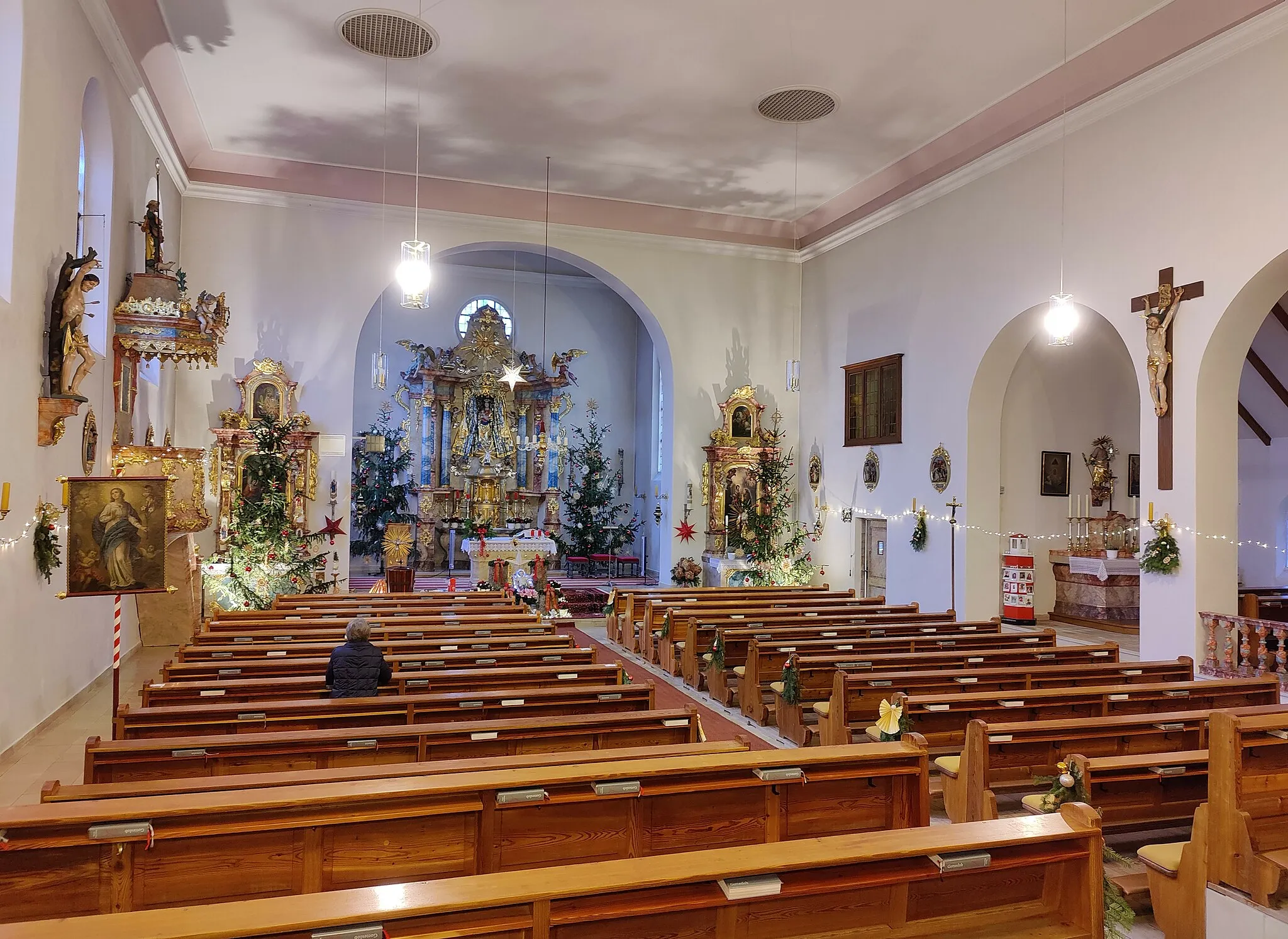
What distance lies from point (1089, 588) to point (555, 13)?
1027 cm

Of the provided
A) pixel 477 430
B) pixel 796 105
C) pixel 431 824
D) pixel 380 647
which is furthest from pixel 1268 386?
pixel 431 824

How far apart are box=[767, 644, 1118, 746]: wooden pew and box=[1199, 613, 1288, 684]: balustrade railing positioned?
67.8 inches

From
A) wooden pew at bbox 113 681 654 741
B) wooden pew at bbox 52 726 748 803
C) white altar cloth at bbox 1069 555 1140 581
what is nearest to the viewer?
wooden pew at bbox 52 726 748 803

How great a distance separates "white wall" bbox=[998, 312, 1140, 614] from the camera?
1281 cm

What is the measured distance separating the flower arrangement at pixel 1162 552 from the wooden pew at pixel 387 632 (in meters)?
5.87

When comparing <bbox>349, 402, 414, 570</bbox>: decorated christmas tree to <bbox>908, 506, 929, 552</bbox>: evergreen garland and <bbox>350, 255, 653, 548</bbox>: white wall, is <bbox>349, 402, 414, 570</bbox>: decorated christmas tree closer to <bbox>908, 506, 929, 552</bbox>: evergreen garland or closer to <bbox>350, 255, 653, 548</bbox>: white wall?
<bbox>350, 255, 653, 548</bbox>: white wall

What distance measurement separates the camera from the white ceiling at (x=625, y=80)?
345 inches

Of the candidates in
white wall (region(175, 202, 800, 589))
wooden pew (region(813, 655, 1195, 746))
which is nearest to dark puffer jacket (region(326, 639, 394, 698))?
wooden pew (region(813, 655, 1195, 746))

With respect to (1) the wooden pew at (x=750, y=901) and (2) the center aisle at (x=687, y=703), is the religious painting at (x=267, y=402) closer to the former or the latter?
(2) the center aisle at (x=687, y=703)

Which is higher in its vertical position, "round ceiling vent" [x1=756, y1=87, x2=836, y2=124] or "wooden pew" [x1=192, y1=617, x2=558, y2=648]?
"round ceiling vent" [x1=756, y1=87, x2=836, y2=124]

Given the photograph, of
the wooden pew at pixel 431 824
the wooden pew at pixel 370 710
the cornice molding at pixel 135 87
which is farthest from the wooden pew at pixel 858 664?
the cornice molding at pixel 135 87

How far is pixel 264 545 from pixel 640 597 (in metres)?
4.61

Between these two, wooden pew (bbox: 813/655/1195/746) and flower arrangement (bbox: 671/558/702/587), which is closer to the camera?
wooden pew (bbox: 813/655/1195/746)

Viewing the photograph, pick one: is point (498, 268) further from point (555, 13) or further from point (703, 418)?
point (555, 13)
